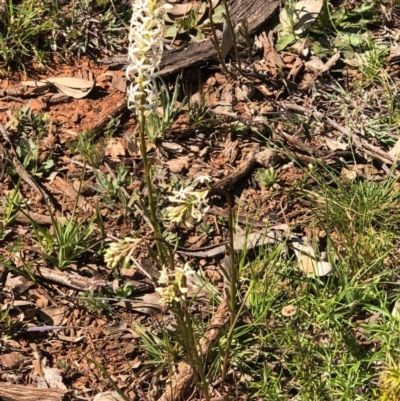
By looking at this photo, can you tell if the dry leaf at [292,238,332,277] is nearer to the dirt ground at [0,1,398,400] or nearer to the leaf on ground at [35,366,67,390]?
the dirt ground at [0,1,398,400]

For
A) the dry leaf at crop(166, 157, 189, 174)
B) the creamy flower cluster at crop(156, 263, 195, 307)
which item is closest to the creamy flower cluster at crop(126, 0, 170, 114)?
the creamy flower cluster at crop(156, 263, 195, 307)

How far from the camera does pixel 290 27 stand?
4164 mm

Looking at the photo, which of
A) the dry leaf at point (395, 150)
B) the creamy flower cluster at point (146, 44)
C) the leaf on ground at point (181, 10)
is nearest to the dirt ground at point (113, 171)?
the dry leaf at point (395, 150)

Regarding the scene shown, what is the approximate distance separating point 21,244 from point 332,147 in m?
1.67

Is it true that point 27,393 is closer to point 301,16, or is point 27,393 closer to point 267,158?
point 267,158

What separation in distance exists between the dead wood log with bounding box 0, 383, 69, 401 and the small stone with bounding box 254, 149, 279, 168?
154 cm

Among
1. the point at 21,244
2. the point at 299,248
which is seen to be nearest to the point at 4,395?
the point at 21,244

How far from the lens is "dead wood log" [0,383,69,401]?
2.75 metres

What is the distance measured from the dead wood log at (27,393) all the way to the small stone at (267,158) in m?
1.54

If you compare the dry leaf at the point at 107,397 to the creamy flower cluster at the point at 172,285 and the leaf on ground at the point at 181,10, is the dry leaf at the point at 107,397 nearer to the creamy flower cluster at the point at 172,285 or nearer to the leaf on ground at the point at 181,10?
the creamy flower cluster at the point at 172,285

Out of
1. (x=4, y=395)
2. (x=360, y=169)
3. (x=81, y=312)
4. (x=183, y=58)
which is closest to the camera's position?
(x=4, y=395)

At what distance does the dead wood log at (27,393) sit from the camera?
2754 mm

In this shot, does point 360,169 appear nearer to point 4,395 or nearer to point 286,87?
point 286,87

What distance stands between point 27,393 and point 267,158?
1.65 meters
